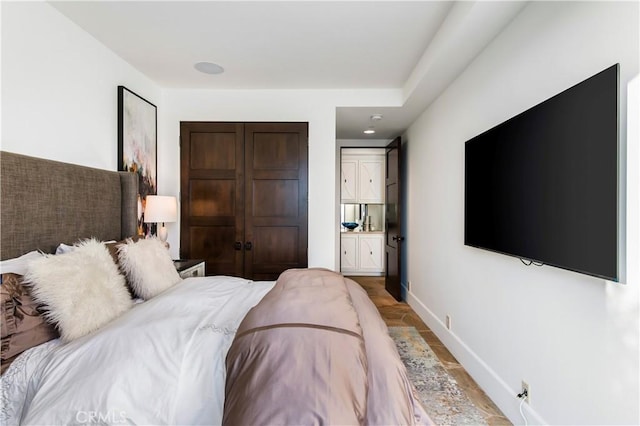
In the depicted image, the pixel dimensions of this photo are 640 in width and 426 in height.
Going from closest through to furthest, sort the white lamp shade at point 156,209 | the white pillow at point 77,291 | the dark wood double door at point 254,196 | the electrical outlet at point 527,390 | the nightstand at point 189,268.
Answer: the white pillow at point 77,291 < the electrical outlet at point 527,390 < the nightstand at point 189,268 < the white lamp shade at point 156,209 < the dark wood double door at point 254,196

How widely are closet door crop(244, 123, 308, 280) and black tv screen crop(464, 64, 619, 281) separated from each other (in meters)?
1.96

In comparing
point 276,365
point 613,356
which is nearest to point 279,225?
point 276,365

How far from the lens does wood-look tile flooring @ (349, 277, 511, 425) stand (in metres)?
2.02

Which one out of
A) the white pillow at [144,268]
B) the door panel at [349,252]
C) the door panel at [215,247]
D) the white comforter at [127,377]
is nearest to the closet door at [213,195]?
the door panel at [215,247]

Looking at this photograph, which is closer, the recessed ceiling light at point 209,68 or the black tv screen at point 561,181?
the black tv screen at point 561,181

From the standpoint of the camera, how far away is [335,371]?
0.94m

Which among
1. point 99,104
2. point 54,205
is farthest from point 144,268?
point 99,104

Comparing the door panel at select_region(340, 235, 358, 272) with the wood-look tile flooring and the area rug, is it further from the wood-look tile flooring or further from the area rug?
the area rug

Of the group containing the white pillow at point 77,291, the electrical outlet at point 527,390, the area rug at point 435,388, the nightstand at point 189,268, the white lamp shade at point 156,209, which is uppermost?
the white lamp shade at point 156,209

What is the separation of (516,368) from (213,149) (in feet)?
11.1

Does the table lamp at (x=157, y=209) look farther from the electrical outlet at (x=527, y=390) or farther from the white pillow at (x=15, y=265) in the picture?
the electrical outlet at (x=527, y=390)

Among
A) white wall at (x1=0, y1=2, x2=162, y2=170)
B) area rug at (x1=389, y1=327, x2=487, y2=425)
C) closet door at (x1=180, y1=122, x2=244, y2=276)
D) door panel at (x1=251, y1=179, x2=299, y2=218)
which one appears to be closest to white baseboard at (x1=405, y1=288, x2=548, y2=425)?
area rug at (x1=389, y1=327, x2=487, y2=425)

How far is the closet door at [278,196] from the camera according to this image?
347 cm

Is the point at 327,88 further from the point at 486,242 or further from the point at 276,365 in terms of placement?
the point at 276,365
